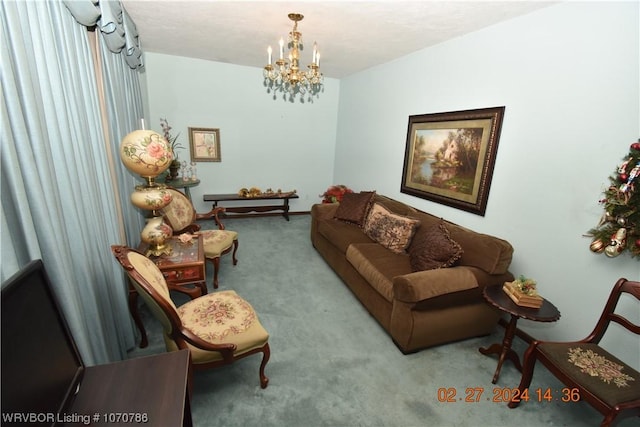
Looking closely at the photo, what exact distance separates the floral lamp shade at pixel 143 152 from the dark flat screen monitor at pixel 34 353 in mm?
1210

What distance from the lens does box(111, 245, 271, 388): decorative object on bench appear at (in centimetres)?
137

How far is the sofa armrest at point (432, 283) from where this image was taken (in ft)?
6.55

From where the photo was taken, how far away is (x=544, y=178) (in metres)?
2.15

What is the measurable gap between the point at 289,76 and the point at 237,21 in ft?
2.50

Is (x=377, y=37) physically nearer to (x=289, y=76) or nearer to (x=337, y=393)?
(x=289, y=76)

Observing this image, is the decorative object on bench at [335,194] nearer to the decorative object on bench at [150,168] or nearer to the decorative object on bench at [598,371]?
the decorative object on bench at [150,168]

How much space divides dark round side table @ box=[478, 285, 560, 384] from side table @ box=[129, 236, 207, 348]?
2.05 m

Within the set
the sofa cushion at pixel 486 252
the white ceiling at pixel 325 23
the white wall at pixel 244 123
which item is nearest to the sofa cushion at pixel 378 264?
the sofa cushion at pixel 486 252

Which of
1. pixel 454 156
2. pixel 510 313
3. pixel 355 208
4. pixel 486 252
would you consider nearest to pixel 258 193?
pixel 355 208

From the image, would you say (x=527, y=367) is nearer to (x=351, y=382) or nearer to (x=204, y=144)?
(x=351, y=382)

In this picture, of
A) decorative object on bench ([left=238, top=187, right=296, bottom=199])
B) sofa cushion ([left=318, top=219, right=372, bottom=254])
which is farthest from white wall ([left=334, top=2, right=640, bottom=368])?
decorative object on bench ([left=238, top=187, right=296, bottom=199])

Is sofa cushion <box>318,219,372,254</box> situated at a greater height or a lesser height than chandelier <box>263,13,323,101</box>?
lesser

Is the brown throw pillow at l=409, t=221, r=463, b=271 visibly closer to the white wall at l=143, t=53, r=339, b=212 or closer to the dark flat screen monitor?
the dark flat screen monitor

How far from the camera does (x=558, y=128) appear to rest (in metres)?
2.05
